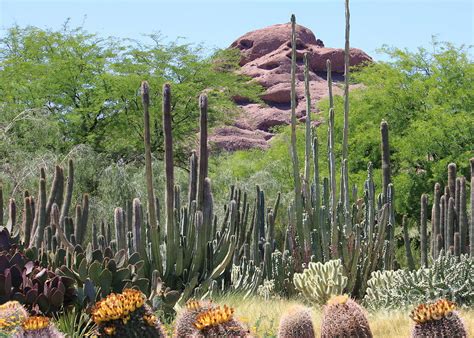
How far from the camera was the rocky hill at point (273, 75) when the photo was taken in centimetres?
6066

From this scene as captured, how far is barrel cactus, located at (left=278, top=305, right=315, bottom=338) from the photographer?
4.57 meters

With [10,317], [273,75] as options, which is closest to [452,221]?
[10,317]

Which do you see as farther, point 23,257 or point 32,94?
point 32,94

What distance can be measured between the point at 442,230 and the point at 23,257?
589 centimetres

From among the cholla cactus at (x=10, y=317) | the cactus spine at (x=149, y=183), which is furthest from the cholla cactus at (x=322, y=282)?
the cholla cactus at (x=10, y=317)

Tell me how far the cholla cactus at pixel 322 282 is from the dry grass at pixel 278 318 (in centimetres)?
37

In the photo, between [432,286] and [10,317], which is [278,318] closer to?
[432,286]

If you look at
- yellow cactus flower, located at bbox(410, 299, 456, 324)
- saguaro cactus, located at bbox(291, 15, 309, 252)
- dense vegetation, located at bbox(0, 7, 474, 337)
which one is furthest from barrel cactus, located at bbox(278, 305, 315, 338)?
saguaro cactus, located at bbox(291, 15, 309, 252)

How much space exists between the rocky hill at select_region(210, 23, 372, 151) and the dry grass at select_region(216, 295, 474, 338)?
4741 cm

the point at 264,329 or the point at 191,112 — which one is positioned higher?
the point at 191,112

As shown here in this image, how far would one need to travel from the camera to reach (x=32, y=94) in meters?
24.9

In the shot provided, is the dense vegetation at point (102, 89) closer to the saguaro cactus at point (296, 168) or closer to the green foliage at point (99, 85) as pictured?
the green foliage at point (99, 85)

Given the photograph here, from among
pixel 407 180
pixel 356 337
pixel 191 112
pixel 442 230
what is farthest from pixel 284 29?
pixel 356 337

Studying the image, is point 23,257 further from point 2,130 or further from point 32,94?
point 32,94
